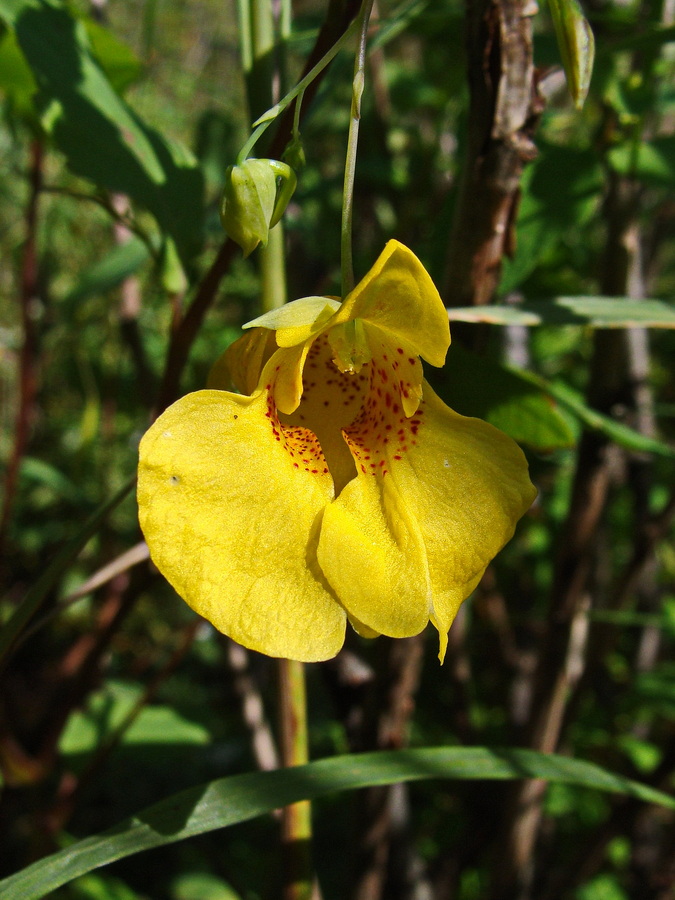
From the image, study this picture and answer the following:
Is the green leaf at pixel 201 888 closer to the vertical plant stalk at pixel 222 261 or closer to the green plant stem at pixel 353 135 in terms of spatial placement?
the vertical plant stalk at pixel 222 261

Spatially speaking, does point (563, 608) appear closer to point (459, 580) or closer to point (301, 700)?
point (301, 700)

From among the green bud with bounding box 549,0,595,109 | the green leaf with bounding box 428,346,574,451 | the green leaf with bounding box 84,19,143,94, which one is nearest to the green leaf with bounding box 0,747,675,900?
the green leaf with bounding box 428,346,574,451

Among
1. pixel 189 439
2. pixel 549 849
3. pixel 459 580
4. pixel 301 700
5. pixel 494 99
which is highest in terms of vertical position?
pixel 494 99

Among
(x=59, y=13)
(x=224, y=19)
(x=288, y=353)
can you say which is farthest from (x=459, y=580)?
(x=224, y=19)

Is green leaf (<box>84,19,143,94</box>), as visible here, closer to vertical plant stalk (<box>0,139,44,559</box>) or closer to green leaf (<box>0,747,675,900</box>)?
vertical plant stalk (<box>0,139,44,559</box>)

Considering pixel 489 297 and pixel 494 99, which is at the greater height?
pixel 494 99

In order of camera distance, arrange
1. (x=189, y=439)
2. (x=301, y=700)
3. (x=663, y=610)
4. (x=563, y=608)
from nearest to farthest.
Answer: (x=189, y=439) < (x=301, y=700) < (x=563, y=608) < (x=663, y=610)
